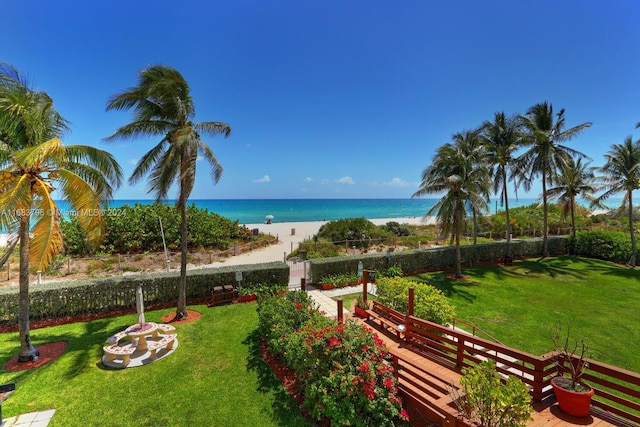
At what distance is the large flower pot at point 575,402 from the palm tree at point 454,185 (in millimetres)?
11349

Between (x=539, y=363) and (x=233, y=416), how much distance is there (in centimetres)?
542

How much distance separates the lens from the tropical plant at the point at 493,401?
3637 mm

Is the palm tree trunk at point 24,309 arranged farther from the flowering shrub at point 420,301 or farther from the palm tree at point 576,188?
the palm tree at point 576,188

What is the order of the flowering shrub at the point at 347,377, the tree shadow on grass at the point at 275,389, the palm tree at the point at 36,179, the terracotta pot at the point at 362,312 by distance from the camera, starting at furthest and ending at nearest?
1. the terracotta pot at the point at 362,312
2. the palm tree at the point at 36,179
3. the tree shadow on grass at the point at 275,389
4. the flowering shrub at the point at 347,377

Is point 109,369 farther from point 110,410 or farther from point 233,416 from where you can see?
point 233,416

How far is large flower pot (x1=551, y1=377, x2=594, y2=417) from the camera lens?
421 cm

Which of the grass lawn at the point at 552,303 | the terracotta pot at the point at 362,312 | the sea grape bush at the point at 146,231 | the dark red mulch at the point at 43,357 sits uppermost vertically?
the sea grape bush at the point at 146,231

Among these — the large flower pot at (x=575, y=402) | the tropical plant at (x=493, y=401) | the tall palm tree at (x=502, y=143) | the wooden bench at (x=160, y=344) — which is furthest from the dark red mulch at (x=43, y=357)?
the tall palm tree at (x=502, y=143)

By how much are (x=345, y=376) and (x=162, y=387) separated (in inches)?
167

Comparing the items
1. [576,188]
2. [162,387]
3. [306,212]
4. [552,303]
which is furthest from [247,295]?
[306,212]

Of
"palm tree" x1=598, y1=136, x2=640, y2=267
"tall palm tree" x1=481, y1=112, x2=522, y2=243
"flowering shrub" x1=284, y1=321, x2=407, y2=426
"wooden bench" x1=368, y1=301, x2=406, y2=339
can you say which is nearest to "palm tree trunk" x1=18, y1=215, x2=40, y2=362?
"flowering shrub" x1=284, y1=321, x2=407, y2=426

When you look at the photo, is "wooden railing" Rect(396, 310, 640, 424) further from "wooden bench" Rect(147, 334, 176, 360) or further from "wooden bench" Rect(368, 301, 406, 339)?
"wooden bench" Rect(147, 334, 176, 360)

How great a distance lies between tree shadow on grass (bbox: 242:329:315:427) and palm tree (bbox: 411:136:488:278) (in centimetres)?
1208

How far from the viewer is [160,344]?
740 cm
